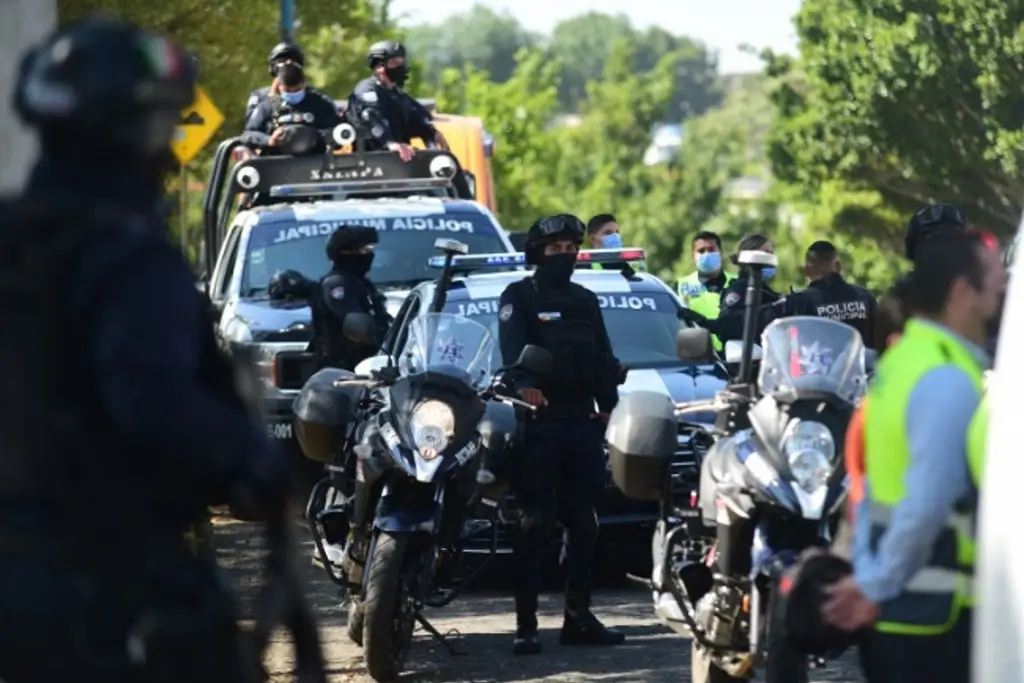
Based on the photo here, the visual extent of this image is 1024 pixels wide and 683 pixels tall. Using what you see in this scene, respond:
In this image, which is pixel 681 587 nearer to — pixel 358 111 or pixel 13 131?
pixel 13 131

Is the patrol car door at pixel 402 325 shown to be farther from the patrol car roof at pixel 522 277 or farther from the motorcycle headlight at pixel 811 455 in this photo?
the motorcycle headlight at pixel 811 455

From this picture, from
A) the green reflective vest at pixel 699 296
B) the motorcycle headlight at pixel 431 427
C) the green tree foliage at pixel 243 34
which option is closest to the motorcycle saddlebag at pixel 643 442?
the motorcycle headlight at pixel 431 427

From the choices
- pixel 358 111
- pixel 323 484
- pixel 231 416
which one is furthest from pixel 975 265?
pixel 358 111

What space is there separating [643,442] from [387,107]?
33.2ft

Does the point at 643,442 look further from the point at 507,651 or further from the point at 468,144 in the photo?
the point at 468,144

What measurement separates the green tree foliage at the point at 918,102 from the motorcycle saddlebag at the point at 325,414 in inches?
969

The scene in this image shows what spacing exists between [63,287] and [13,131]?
5.51 m

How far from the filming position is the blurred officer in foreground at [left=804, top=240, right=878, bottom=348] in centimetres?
1214

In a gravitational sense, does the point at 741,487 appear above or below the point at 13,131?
below

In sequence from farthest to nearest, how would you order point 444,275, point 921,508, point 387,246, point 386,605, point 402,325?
point 387,246
point 402,325
point 444,275
point 386,605
point 921,508

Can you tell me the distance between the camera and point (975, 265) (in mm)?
5680

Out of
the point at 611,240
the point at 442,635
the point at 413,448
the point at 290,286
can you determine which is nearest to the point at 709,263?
the point at 611,240

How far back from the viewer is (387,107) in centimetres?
1867

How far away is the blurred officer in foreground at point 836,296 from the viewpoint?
39.8 feet
